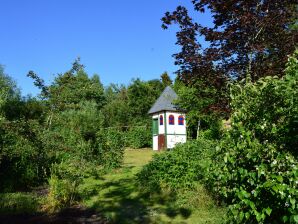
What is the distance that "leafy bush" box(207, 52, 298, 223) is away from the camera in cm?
372

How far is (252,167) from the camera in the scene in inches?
160

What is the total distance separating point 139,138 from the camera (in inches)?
1082

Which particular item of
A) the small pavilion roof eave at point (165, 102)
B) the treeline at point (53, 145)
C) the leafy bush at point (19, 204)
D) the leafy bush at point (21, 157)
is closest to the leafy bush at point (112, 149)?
the treeline at point (53, 145)

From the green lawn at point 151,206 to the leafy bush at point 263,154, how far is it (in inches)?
113

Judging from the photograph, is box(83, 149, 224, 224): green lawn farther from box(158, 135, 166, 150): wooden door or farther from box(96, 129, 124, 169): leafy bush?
box(158, 135, 166, 150): wooden door

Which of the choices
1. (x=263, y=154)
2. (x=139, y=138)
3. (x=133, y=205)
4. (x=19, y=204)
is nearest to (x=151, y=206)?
(x=133, y=205)

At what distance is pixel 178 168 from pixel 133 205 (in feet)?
5.26

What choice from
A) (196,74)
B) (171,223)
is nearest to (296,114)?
(171,223)

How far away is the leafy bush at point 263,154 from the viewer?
3.72m

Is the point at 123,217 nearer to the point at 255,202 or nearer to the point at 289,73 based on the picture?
the point at 255,202

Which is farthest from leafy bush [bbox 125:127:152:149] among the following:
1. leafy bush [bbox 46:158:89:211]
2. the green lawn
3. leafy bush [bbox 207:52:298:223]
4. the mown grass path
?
leafy bush [bbox 207:52:298:223]

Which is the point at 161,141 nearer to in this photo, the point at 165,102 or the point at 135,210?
the point at 165,102

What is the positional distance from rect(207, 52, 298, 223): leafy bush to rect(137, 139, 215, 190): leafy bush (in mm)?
4565

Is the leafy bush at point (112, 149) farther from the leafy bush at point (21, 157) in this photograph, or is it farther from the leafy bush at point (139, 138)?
the leafy bush at point (139, 138)
